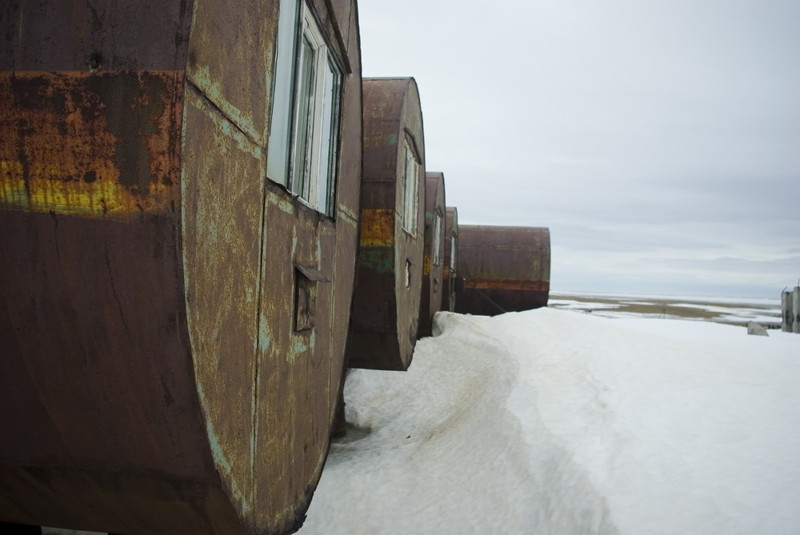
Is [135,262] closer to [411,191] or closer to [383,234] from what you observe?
[383,234]

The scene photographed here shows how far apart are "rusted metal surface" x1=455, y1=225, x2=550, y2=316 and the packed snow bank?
694cm

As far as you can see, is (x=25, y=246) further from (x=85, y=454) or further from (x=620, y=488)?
(x=620, y=488)

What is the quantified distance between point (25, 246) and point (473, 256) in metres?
13.0

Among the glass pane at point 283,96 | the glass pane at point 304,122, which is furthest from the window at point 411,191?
the glass pane at point 283,96

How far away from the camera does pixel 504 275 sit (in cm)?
1391

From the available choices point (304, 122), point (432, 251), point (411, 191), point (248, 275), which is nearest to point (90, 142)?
point (248, 275)

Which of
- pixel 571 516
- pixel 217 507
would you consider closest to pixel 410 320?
pixel 571 516

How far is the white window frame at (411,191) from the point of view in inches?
221

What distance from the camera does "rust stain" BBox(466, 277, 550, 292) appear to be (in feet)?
45.4

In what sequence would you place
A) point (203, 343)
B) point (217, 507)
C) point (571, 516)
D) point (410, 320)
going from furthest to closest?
point (410, 320) → point (571, 516) → point (217, 507) → point (203, 343)

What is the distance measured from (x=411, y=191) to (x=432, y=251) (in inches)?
81.4

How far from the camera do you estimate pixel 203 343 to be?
1.49m

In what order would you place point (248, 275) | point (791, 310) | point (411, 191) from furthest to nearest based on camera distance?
point (791, 310)
point (411, 191)
point (248, 275)

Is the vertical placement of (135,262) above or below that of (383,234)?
below
